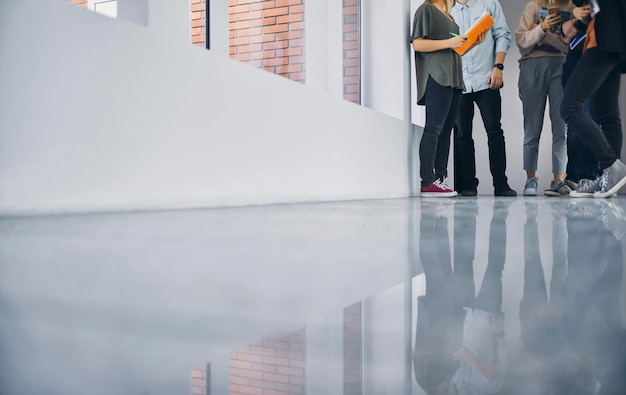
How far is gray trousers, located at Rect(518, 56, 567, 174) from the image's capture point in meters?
4.52

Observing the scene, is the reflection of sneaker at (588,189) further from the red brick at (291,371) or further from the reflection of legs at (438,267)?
the red brick at (291,371)

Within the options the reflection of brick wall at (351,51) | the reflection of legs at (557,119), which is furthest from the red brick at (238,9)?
the reflection of legs at (557,119)

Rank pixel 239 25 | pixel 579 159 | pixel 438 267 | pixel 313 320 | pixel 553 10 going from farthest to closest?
pixel 579 159
pixel 553 10
pixel 239 25
pixel 438 267
pixel 313 320

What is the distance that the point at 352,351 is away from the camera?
0.30 meters

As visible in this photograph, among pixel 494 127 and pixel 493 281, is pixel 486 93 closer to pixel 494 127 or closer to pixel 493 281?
pixel 494 127

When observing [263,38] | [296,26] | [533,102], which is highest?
[296,26]

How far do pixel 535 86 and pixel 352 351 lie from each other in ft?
15.3

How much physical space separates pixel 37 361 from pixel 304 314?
6.6 inches

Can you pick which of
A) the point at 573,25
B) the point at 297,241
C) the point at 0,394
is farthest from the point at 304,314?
the point at 573,25

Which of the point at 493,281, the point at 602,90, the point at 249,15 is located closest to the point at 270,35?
the point at 249,15

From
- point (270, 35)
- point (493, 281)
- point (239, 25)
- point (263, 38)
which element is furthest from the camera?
point (270, 35)

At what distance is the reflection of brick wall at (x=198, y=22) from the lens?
2.29 metres

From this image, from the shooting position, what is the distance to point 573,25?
322 centimetres

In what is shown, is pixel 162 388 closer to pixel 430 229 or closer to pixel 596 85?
pixel 430 229
